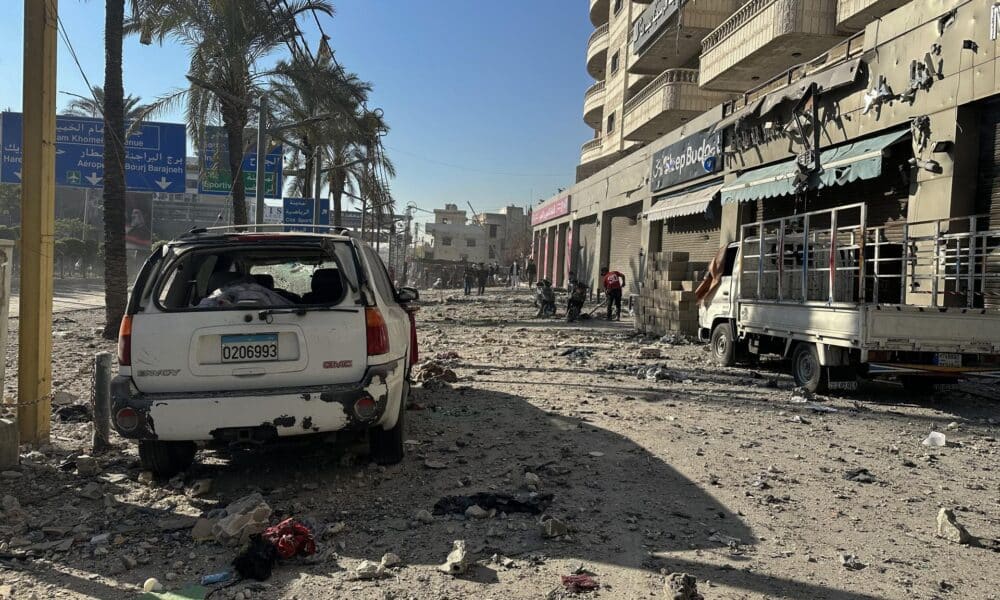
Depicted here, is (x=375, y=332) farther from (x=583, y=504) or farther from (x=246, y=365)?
(x=583, y=504)

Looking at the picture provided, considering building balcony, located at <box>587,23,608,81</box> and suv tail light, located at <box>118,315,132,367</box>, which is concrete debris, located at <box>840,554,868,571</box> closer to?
suv tail light, located at <box>118,315,132,367</box>

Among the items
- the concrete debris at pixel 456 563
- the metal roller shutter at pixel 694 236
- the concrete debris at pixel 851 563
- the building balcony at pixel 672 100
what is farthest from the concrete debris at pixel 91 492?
the building balcony at pixel 672 100

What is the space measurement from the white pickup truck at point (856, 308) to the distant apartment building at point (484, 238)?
76.6 meters

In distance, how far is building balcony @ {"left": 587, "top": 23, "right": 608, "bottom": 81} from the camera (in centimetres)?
4112

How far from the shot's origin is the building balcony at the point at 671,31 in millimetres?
26828

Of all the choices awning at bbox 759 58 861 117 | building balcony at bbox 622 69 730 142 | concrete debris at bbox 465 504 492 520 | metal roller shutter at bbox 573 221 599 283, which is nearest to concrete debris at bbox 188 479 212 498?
concrete debris at bbox 465 504 492 520

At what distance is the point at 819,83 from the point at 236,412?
1420 centimetres

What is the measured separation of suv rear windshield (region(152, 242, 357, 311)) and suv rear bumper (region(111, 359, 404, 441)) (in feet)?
1.83

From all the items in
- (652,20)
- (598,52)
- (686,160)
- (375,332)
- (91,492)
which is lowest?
(91,492)

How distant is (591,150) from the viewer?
137 ft

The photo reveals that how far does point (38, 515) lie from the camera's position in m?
4.25

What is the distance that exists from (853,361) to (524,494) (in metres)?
5.53

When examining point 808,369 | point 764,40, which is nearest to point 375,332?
point 808,369

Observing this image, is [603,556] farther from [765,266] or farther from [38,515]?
[765,266]
